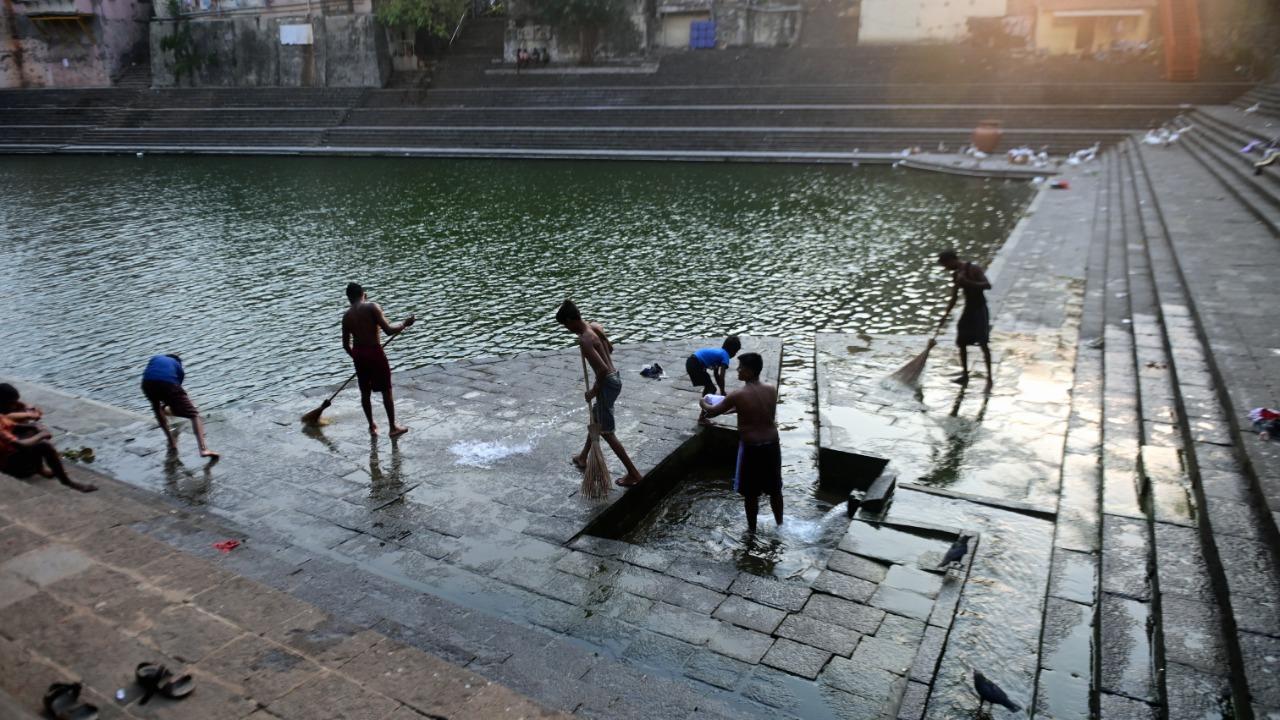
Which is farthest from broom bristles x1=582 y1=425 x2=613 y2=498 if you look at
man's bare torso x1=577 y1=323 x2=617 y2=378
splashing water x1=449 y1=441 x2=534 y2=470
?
splashing water x1=449 y1=441 x2=534 y2=470

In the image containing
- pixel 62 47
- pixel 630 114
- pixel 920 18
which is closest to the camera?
pixel 630 114

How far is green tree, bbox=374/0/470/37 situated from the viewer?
3662cm

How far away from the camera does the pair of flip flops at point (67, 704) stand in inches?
141

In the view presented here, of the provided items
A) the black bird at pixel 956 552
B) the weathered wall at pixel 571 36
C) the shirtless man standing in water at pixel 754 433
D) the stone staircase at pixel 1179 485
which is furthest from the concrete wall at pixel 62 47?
the black bird at pixel 956 552

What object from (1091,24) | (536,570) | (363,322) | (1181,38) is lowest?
(536,570)

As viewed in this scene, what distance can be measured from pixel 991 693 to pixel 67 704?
418 cm

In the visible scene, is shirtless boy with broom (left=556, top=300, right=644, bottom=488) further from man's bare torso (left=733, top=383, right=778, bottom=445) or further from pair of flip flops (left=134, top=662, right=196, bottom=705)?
pair of flip flops (left=134, top=662, right=196, bottom=705)

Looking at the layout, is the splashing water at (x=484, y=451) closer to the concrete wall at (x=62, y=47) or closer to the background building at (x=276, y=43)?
the background building at (x=276, y=43)

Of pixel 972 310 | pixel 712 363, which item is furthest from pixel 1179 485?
pixel 712 363

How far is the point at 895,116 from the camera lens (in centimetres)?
2742

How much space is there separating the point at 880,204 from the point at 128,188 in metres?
22.5

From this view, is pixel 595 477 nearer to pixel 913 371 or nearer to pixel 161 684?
pixel 161 684

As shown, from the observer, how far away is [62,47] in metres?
41.6

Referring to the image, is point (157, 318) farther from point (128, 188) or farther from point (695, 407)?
point (128, 188)
